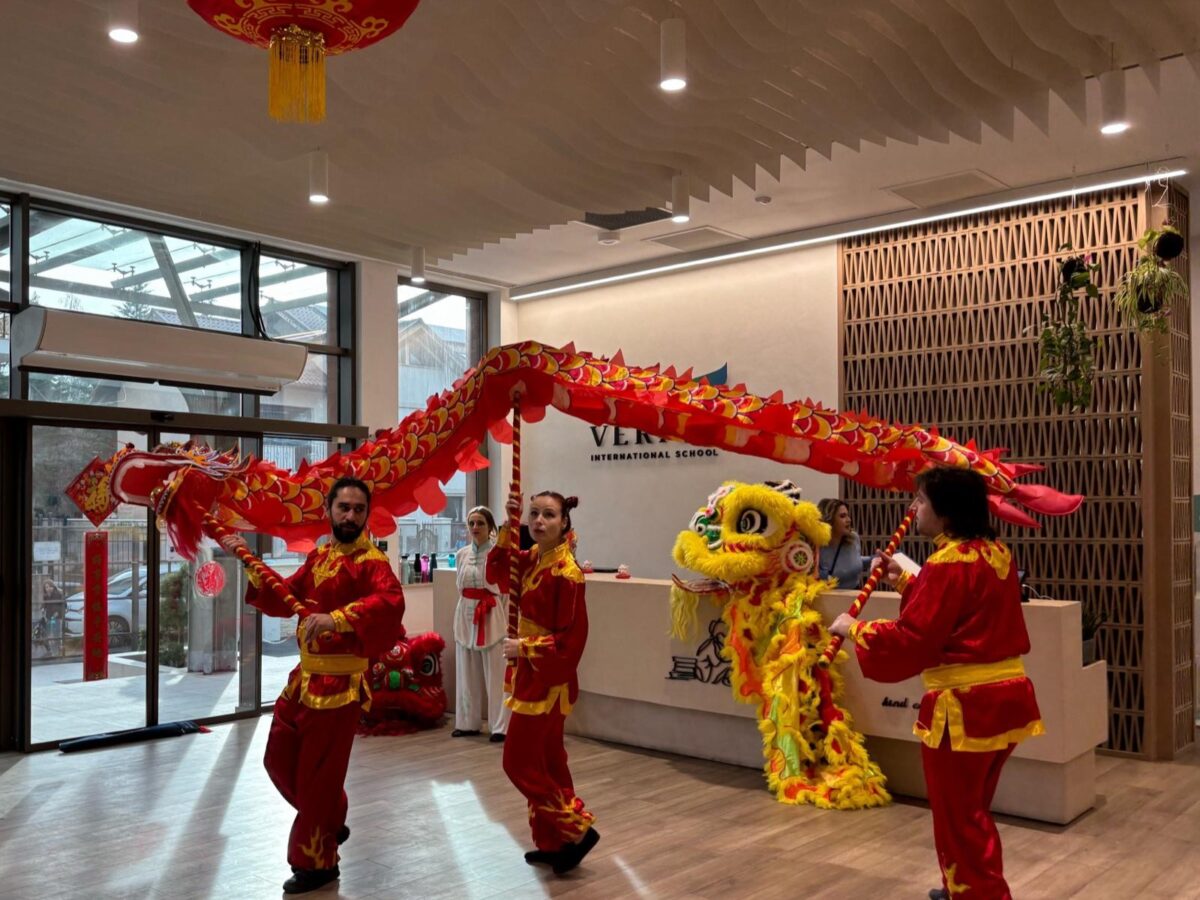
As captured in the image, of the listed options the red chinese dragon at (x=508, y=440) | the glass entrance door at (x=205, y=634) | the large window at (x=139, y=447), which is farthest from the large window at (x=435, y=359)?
the red chinese dragon at (x=508, y=440)

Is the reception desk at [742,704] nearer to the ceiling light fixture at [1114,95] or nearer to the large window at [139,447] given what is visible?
the large window at [139,447]

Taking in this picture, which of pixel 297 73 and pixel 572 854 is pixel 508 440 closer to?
pixel 572 854

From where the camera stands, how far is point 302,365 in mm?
8289

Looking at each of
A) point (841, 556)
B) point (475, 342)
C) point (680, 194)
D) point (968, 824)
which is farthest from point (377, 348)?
point (968, 824)

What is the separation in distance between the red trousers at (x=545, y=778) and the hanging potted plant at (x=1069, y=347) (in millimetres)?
3909

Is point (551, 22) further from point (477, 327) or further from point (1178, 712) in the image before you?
point (477, 327)

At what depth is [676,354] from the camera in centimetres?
923

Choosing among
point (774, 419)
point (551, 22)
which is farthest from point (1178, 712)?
point (551, 22)

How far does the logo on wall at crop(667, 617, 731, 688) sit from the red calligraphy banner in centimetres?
386

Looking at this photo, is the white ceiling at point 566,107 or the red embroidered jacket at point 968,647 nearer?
the red embroidered jacket at point 968,647

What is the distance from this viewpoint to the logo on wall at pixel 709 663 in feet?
20.7

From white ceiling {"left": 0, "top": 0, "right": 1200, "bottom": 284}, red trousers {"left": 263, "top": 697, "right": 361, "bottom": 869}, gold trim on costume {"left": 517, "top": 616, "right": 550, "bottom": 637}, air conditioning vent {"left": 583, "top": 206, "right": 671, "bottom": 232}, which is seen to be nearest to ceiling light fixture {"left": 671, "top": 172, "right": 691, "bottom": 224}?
white ceiling {"left": 0, "top": 0, "right": 1200, "bottom": 284}

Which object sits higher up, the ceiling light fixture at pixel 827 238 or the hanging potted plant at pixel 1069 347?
the ceiling light fixture at pixel 827 238

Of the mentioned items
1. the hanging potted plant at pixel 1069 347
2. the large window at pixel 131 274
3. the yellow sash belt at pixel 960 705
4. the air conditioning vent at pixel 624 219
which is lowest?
the yellow sash belt at pixel 960 705
